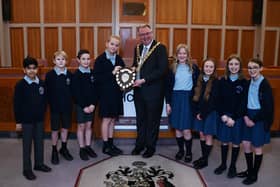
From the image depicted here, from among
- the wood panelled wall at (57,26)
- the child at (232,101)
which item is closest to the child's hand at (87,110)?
the child at (232,101)

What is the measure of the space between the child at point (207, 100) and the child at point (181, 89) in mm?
138

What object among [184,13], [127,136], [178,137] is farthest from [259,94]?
[184,13]

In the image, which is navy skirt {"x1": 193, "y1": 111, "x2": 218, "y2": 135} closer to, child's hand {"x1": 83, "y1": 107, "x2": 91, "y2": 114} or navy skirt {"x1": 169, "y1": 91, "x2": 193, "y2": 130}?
navy skirt {"x1": 169, "y1": 91, "x2": 193, "y2": 130}

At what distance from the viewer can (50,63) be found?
27.0ft

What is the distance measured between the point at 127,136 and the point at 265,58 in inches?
219

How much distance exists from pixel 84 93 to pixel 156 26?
4994 mm

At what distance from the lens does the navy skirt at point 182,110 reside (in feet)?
11.5

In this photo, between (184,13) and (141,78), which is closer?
(141,78)

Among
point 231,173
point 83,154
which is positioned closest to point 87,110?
point 83,154

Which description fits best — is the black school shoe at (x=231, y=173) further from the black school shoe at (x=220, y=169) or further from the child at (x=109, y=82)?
the child at (x=109, y=82)

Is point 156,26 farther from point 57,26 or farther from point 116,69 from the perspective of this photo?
point 116,69

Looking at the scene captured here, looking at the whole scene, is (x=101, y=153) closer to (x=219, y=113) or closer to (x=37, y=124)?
(x=37, y=124)

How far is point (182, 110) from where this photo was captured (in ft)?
11.6

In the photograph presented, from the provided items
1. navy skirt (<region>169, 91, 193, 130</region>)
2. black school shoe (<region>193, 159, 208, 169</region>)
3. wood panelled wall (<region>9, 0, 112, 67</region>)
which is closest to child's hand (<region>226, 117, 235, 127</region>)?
navy skirt (<region>169, 91, 193, 130</region>)
